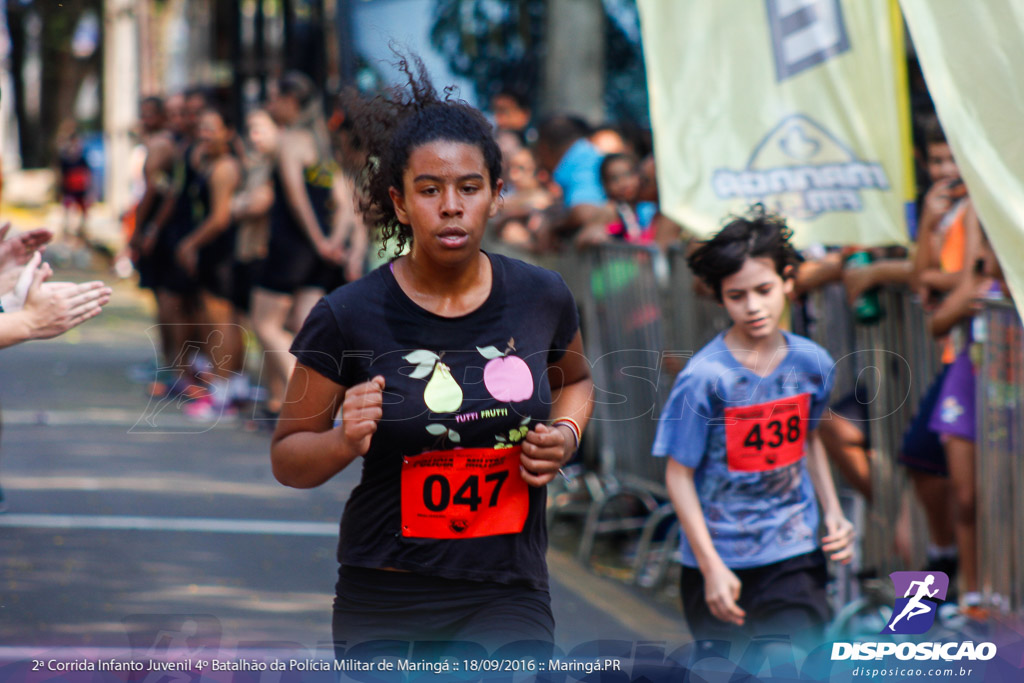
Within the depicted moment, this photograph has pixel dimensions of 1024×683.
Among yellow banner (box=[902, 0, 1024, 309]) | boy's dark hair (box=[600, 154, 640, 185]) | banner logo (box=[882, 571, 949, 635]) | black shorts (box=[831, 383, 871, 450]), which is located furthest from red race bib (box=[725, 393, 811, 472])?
boy's dark hair (box=[600, 154, 640, 185])

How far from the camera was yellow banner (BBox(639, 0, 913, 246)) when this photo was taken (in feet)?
16.7

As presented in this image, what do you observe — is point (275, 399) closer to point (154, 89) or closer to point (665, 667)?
point (665, 667)

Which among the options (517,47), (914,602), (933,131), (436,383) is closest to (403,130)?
(436,383)

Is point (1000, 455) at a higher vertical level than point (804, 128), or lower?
lower

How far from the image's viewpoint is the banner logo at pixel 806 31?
5090 mm

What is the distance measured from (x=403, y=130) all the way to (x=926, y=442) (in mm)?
2707

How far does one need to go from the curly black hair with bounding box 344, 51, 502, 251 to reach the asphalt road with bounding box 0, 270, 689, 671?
122cm

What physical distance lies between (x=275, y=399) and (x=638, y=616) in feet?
14.9

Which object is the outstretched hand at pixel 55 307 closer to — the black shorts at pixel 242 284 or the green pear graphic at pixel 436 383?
the green pear graphic at pixel 436 383

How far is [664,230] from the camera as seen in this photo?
21.0 feet

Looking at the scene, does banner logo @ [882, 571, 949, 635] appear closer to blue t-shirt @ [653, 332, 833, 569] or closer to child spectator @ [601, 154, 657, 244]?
blue t-shirt @ [653, 332, 833, 569]

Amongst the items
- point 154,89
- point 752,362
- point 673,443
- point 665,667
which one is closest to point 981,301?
point 752,362

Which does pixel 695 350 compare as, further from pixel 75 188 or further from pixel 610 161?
pixel 75 188

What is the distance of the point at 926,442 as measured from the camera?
16.9 feet
